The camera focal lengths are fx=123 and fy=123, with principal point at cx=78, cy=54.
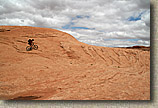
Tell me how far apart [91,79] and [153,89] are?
8.35 ft

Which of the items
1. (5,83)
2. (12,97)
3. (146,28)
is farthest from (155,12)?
(5,83)

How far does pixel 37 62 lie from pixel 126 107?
19.6ft

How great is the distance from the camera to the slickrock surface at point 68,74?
4.60m

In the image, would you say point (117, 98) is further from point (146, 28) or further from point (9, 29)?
point (9, 29)

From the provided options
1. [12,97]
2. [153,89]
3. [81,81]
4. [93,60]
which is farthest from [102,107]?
[93,60]

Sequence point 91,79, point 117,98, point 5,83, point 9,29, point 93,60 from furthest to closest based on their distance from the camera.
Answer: point 9,29, point 93,60, point 91,79, point 5,83, point 117,98

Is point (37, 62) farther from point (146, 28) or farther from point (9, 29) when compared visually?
point (9, 29)

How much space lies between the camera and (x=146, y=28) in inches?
212

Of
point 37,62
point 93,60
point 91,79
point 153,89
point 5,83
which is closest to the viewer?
point 153,89

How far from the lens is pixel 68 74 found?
6383 mm

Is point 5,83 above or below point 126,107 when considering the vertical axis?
above

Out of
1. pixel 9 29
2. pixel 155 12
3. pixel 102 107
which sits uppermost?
pixel 9 29

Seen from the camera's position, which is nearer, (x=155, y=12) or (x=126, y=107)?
(x=126, y=107)

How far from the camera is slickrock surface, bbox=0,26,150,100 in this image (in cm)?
460
